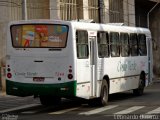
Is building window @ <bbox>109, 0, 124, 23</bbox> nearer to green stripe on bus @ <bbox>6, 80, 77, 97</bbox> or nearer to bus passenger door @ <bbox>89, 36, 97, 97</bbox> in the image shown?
bus passenger door @ <bbox>89, 36, 97, 97</bbox>

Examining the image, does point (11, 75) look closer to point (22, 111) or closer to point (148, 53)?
point (22, 111)

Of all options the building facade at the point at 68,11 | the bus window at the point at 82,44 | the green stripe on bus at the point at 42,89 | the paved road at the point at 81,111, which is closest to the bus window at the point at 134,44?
the paved road at the point at 81,111

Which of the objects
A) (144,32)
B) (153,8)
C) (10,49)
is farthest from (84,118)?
(153,8)

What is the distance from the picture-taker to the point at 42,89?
17.6m

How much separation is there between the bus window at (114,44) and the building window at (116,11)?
2260cm

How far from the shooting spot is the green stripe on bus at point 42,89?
17.3 meters

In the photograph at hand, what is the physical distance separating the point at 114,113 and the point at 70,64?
213cm

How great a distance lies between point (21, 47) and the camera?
714 inches

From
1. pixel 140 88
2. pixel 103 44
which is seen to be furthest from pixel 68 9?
pixel 103 44

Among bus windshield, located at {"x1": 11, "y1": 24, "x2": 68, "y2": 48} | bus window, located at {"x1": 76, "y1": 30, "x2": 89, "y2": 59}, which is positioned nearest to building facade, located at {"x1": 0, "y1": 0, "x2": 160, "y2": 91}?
bus windshield, located at {"x1": 11, "y1": 24, "x2": 68, "y2": 48}

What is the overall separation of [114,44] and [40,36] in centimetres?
432

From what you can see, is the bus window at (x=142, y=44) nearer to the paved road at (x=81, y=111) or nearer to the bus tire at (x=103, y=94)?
the paved road at (x=81, y=111)

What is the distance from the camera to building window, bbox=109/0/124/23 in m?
44.8

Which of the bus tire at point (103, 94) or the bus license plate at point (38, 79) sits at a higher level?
the bus license plate at point (38, 79)
